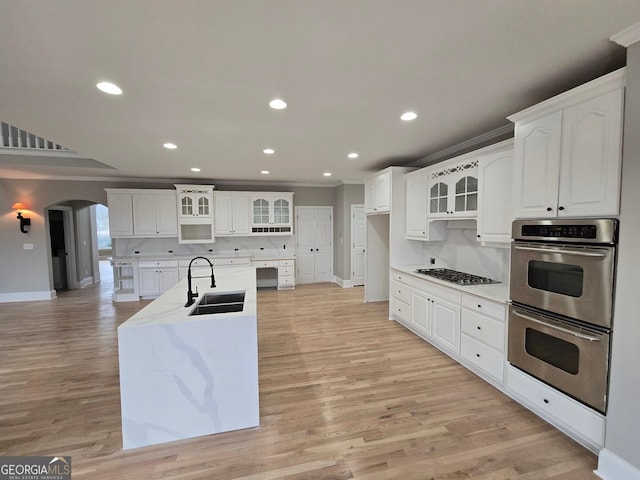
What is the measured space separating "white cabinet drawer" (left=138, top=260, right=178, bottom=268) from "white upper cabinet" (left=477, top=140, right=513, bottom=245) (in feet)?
18.6

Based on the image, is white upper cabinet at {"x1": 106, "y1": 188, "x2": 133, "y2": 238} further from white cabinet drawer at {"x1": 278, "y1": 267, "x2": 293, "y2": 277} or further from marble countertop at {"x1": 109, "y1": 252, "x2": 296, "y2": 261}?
white cabinet drawer at {"x1": 278, "y1": 267, "x2": 293, "y2": 277}

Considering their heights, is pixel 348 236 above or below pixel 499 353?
above

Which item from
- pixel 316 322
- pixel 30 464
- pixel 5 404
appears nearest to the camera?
pixel 30 464

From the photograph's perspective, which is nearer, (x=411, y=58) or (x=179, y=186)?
(x=411, y=58)

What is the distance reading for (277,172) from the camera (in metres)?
5.54

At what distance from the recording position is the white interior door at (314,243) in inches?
285

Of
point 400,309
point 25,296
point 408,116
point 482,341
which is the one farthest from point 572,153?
point 25,296

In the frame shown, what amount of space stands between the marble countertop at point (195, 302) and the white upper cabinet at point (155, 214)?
3.02m

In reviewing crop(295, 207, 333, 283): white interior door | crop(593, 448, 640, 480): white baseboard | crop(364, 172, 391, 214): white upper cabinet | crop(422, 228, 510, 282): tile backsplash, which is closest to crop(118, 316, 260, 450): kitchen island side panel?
crop(593, 448, 640, 480): white baseboard

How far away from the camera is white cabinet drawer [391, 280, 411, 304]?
4.04m

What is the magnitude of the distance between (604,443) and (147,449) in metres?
3.00

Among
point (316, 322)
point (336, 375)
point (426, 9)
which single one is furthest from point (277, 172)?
point (426, 9)

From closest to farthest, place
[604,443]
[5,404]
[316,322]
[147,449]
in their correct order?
[604,443] → [147,449] → [5,404] → [316,322]

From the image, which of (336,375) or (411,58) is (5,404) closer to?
(336,375)
